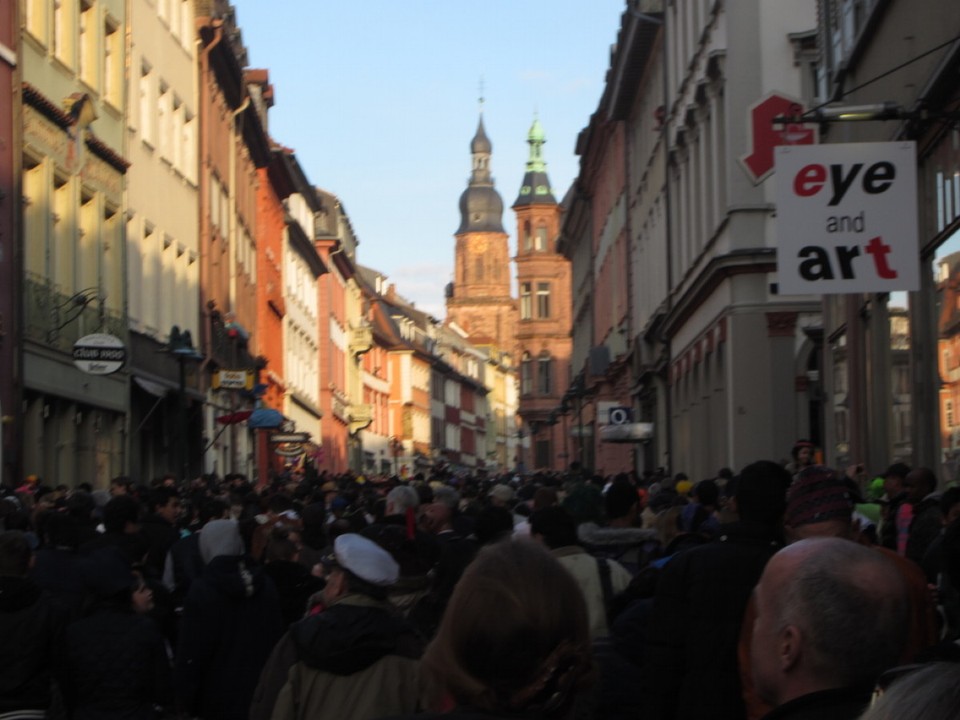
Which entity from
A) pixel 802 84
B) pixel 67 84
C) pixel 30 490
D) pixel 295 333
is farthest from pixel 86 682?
pixel 295 333

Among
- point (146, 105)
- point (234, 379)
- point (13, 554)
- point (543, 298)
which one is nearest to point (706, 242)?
point (234, 379)

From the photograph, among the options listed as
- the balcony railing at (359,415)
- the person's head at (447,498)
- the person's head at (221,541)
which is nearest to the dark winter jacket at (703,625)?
the person's head at (221,541)

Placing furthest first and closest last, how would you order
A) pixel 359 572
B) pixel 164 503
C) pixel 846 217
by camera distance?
1. pixel 846 217
2. pixel 164 503
3. pixel 359 572

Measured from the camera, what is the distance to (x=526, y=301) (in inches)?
6019

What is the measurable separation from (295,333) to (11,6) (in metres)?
47.0

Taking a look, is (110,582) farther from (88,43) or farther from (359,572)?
(88,43)

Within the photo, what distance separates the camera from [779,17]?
1265 inches

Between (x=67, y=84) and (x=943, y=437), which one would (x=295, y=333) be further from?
(x=943, y=437)

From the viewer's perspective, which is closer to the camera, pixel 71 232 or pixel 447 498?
pixel 447 498

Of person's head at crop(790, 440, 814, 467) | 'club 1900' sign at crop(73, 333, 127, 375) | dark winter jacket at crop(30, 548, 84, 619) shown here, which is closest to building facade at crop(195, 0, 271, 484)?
'club 1900' sign at crop(73, 333, 127, 375)

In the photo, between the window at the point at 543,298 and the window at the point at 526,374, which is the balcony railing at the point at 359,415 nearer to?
the window at the point at 526,374

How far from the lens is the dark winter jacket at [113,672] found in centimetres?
827

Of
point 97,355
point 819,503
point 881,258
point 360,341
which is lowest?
point 819,503

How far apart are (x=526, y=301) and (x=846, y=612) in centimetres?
14936
